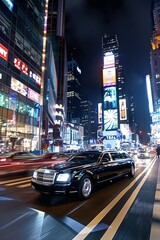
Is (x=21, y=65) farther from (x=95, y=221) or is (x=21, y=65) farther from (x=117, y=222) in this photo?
(x=117, y=222)

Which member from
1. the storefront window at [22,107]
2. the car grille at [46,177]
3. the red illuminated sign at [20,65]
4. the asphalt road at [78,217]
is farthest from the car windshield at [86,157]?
the red illuminated sign at [20,65]

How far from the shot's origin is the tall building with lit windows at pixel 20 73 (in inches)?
1131

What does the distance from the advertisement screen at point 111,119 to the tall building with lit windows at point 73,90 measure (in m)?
74.4

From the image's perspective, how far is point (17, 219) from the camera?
4.37 m

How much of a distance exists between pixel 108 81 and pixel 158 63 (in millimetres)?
55827

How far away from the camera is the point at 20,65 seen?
33656mm

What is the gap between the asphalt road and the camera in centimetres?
359

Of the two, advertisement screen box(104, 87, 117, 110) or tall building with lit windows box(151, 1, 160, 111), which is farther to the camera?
tall building with lit windows box(151, 1, 160, 111)

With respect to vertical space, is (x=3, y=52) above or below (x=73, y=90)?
below

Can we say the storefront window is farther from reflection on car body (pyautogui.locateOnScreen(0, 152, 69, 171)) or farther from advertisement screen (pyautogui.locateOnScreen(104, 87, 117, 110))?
A: advertisement screen (pyautogui.locateOnScreen(104, 87, 117, 110))

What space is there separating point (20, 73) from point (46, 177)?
31.0m

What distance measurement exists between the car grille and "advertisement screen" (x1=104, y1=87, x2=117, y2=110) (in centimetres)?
8689

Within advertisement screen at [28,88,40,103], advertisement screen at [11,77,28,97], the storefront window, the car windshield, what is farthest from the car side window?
advertisement screen at [28,88,40,103]

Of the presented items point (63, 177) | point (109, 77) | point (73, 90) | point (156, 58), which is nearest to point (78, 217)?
point (63, 177)
